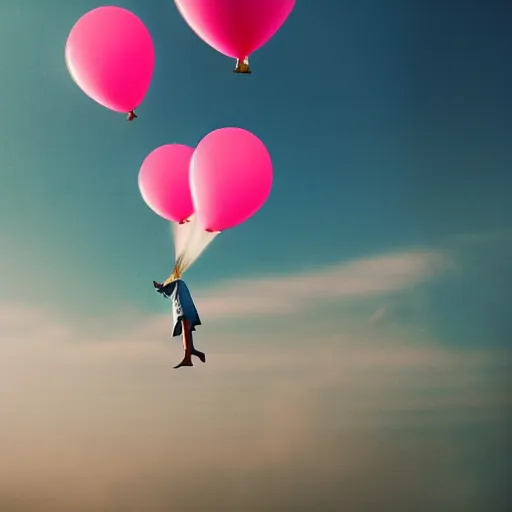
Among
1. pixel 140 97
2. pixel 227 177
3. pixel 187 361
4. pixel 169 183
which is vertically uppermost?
pixel 140 97

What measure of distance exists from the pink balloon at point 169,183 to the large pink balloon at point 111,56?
25 cm

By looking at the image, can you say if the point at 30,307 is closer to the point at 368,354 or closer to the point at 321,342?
the point at 321,342

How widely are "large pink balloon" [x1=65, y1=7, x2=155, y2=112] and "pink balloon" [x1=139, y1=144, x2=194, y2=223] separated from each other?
0.25 metres

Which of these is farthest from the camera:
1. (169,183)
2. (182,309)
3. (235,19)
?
(182,309)

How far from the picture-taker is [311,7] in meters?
2.71

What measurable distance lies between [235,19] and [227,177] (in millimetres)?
419

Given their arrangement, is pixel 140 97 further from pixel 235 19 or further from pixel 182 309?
pixel 182 309

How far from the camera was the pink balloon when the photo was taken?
7.16 ft

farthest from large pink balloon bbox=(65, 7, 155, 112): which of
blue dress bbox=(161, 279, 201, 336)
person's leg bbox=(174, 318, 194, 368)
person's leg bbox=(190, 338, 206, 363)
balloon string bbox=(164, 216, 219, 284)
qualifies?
person's leg bbox=(190, 338, 206, 363)

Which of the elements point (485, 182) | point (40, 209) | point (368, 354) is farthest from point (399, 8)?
point (40, 209)

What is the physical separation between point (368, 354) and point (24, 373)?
130cm

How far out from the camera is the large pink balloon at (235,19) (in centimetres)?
167

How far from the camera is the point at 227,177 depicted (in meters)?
1.92

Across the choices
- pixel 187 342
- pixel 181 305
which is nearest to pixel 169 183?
pixel 181 305
